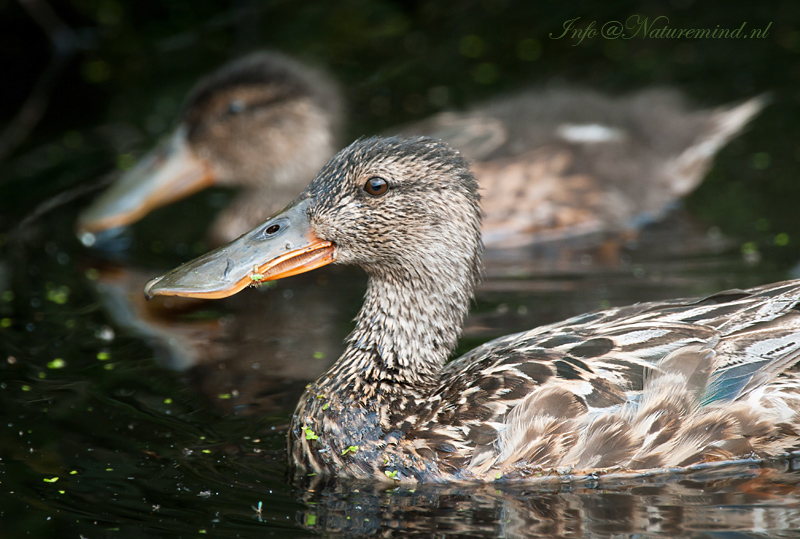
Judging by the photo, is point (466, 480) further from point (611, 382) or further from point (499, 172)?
point (499, 172)

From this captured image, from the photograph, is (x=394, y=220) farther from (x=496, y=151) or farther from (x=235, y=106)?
(x=235, y=106)

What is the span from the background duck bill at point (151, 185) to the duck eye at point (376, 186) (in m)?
3.69

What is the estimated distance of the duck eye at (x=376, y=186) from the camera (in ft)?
15.3

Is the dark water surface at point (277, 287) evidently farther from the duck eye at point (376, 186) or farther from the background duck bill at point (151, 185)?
the duck eye at point (376, 186)

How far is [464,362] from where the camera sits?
4.80 m

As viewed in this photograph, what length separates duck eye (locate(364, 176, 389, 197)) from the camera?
15.3 ft

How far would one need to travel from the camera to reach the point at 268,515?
398cm

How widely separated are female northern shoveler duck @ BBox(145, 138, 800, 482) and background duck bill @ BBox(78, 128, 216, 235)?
3.53m

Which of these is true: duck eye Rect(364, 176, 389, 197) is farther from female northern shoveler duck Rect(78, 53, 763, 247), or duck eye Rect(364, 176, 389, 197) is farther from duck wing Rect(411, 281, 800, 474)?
female northern shoveler duck Rect(78, 53, 763, 247)

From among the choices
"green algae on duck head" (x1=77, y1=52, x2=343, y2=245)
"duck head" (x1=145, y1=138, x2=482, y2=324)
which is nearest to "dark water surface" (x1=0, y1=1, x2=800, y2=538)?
"green algae on duck head" (x1=77, y1=52, x2=343, y2=245)

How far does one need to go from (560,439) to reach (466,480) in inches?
16.1

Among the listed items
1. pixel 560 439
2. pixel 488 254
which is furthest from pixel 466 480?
pixel 488 254

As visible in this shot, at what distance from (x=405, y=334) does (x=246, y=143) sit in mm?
4071

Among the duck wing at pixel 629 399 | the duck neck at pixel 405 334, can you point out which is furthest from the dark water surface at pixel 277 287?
the duck neck at pixel 405 334
